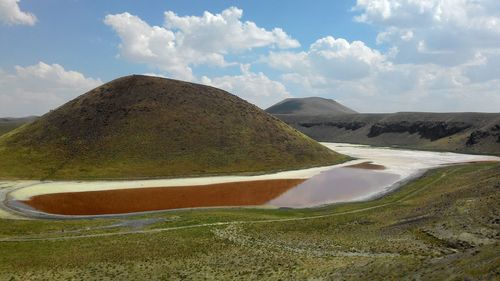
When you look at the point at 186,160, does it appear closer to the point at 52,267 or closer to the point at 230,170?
the point at 230,170

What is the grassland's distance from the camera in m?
26.0

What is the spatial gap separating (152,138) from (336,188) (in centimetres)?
5561

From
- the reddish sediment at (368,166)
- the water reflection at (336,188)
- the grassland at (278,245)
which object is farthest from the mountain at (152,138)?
the grassland at (278,245)

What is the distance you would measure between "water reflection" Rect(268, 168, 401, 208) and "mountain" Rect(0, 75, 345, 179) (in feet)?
60.7

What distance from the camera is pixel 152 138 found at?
367 ft

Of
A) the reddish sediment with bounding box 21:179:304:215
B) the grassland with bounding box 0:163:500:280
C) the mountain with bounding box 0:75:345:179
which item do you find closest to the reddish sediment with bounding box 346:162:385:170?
the mountain with bounding box 0:75:345:179

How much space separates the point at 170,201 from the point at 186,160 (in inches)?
1531

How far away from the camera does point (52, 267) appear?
102 feet

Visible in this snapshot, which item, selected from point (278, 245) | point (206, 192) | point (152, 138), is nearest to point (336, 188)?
point (206, 192)

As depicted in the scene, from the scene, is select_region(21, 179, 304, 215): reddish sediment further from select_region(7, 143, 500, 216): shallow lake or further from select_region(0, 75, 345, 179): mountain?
select_region(0, 75, 345, 179): mountain

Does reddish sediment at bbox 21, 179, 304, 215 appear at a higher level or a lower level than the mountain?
lower

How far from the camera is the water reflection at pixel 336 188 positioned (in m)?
63.3

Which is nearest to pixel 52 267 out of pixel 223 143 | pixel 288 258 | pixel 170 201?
pixel 288 258

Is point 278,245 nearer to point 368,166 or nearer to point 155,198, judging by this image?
point 155,198
